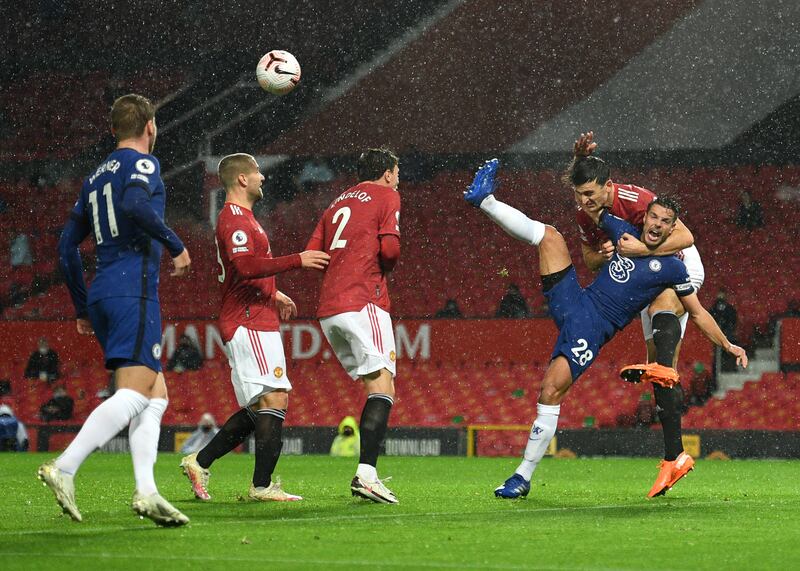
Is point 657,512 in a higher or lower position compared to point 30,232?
lower

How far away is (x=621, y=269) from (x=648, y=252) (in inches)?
7.1

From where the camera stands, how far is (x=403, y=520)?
218 inches

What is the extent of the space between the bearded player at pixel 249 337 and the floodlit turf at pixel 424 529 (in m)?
0.26

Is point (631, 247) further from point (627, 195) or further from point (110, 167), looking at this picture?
point (110, 167)

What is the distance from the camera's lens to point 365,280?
6.71m

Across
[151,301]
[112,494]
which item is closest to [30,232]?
[112,494]

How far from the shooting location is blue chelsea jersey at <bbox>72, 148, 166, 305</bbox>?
520 cm

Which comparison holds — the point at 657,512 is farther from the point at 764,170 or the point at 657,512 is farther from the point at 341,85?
the point at 341,85

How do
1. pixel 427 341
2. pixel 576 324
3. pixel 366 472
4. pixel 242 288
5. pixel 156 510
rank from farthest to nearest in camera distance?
pixel 427 341 → pixel 576 324 → pixel 242 288 → pixel 366 472 → pixel 156 510

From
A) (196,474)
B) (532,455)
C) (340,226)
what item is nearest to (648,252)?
(532,455)

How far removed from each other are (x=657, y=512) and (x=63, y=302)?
1782cm

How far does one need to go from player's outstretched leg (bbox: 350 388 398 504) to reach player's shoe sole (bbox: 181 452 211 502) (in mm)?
952

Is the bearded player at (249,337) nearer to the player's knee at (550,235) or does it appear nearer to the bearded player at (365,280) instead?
the bearded player at (365,280)

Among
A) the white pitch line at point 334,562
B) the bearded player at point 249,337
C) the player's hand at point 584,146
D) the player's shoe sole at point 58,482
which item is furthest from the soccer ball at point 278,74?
the white pitch line at point 334,562
